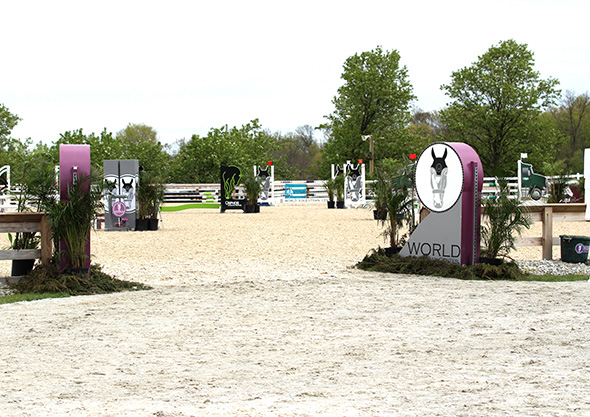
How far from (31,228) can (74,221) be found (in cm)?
65

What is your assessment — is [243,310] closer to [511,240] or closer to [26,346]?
[26,346]

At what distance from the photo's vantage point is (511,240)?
9148 millimetres

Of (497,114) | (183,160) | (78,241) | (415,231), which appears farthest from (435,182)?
(183,160)

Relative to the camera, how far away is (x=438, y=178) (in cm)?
961

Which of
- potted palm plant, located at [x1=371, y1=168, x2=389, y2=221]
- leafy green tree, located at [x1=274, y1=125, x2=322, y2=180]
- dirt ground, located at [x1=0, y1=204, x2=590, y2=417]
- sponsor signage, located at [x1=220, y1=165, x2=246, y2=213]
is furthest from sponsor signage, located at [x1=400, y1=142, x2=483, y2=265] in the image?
leafy green tree, located at [x1=274, y1=125, x2=322, y2=180]

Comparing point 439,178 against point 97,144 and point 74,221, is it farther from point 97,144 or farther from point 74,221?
point 97,144

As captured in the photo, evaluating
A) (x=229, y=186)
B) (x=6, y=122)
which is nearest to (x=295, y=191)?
(x=229, y=186)

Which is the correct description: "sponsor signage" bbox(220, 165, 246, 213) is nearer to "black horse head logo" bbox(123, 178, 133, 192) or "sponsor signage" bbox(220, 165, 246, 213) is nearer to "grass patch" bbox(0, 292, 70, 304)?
"black horse head logo" bbox(123, 178, 133, 192)

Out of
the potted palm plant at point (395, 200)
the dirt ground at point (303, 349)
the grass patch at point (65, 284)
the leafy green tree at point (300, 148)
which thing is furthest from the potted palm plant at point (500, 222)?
the leafy green tree at point (300, 148)

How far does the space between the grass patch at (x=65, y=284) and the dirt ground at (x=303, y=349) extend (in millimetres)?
364

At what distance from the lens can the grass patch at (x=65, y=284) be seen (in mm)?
7715

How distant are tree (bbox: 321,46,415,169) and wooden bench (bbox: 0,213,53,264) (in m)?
43.1

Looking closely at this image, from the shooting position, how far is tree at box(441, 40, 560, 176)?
48.1 meters

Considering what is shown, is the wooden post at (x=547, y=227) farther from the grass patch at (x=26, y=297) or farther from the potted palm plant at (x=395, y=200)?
the grass patch at (x=26, y=297)
